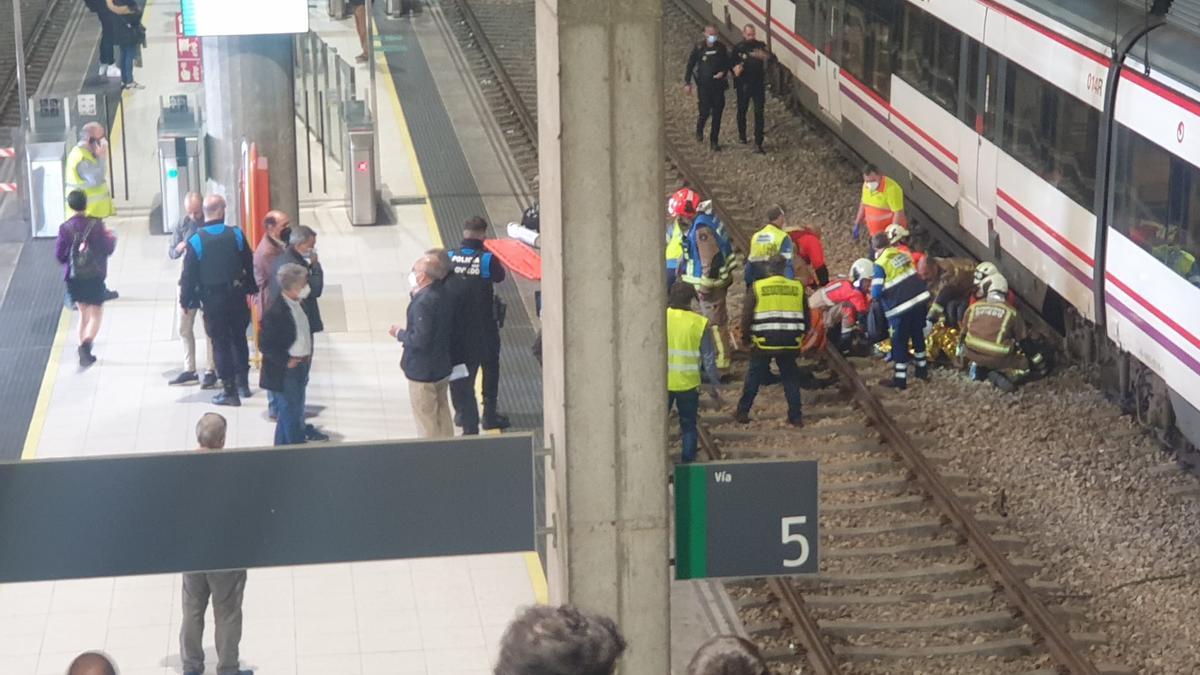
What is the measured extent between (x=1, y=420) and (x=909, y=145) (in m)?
9.42

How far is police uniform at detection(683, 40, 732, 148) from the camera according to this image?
2253 centimetres

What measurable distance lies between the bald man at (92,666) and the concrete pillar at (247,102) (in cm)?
1128

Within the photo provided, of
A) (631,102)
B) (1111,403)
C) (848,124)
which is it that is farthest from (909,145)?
(631,102)

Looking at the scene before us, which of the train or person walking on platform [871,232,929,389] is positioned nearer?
the train

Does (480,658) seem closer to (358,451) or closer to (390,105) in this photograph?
(358,451)

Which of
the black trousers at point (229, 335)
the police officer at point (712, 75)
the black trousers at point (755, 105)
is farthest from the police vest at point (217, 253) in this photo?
the black trousers at point (755, 105)

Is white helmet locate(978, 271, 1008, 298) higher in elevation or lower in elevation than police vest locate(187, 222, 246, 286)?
lower

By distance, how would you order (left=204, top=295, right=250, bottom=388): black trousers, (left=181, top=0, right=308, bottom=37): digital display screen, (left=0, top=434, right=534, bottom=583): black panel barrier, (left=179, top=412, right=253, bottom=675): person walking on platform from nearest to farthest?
(left=0, top=434, right=534, bottom=583): black panel barrier
(left=179, top=412, right=253, bottom=675): person walking on platform
(left=204, top=295, right=250, bottom=388): black trousers
(left=181, top=0, right=308, bottom=37): digital display screen

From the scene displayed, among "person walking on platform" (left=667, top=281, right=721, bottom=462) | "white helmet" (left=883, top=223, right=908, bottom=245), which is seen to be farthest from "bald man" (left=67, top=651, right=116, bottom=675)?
"white helmet" (left=883, top=223, right=908, bottom=245)

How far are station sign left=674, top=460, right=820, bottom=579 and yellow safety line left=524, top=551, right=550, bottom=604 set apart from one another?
11.9 feet

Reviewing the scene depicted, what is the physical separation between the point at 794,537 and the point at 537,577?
165 inches

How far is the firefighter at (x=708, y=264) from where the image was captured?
16.1 meters

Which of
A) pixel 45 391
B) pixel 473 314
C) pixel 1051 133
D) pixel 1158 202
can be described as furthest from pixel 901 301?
pixel 45 391

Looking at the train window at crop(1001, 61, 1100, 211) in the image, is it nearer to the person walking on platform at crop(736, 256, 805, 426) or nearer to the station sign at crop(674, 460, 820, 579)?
the person walking on platform at crop(736, 256, 805, 426)
